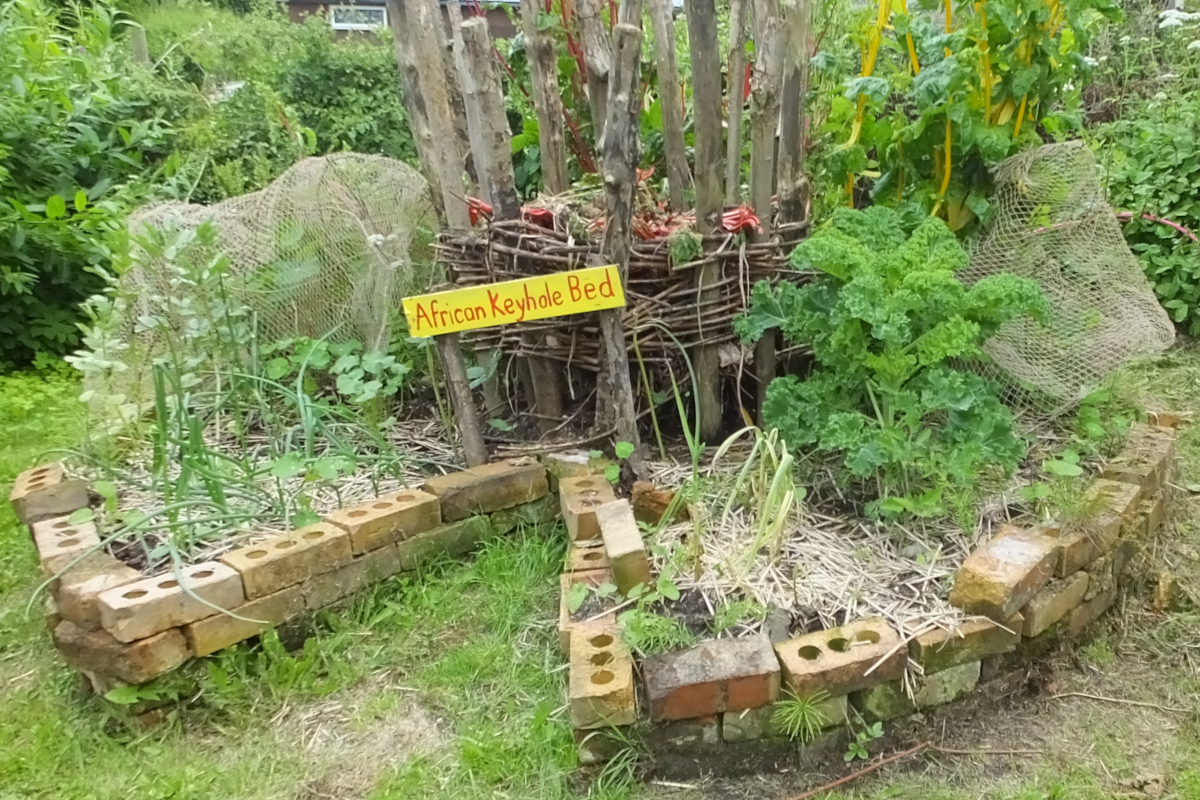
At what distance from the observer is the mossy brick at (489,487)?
2.35 m

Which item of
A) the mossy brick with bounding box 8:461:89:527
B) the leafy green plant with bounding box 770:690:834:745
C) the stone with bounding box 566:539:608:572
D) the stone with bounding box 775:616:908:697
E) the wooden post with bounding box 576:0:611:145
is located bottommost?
the leafy green plant with bounding box 770:690:834:745

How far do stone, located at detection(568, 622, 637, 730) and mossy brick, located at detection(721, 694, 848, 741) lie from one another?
199 mm

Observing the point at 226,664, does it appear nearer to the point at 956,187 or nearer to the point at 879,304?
the point at 879,304

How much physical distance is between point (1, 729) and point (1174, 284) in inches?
176

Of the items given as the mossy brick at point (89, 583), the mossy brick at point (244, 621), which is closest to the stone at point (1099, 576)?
the mossy brick at point (244, 621)

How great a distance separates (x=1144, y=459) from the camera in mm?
2217

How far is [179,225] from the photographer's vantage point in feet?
8.75

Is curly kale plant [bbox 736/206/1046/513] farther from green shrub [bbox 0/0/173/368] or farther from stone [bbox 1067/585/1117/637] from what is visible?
green shrub [bbox 0/0/173/368]

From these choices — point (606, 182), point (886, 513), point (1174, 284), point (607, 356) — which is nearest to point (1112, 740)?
point (886, 513)

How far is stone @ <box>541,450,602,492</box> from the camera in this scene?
2.42 metres

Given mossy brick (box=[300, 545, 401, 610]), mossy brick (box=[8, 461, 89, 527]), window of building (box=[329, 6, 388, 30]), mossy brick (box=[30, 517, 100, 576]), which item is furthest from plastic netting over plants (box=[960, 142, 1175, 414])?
window of building (box=[329, 6, 388, 30])

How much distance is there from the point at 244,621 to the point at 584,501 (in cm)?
87

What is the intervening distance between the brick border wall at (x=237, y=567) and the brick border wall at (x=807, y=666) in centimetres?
56

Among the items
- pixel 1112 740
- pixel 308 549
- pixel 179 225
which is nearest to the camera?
pixel 1112 740
